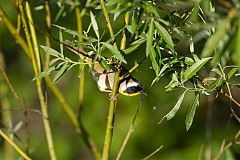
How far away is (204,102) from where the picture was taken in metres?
3.13

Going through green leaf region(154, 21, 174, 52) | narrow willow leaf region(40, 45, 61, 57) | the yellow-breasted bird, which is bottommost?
the yellow-breasted bird

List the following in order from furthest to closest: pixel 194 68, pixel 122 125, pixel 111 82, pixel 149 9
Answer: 1. pixel 122 125
2. pixel 111 82
3. pixel 194 68
4. pixel 149 9

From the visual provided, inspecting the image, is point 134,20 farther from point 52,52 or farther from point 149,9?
point 52,52

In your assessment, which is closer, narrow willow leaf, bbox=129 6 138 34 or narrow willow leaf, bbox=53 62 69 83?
narrow willow leaf, bbox=129 6 138 34

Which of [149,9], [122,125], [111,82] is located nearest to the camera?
[149,9]

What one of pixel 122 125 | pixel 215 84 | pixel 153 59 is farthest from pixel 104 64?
pixel 122 125

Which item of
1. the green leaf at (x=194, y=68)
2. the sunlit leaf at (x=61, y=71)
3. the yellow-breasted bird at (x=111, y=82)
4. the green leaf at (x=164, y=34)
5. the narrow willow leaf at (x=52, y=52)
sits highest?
the green leaf at (x=164, y=34)

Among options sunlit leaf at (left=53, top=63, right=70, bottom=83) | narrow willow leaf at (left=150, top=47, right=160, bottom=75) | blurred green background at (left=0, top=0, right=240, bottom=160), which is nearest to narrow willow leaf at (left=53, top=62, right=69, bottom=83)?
sunlit leaf at (left=53, top=63, right=70, bottom=83)

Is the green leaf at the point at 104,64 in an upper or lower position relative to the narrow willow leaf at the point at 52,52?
lower

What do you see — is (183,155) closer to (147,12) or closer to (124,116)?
(124,116)

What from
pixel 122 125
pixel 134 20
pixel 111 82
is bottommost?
pixel 122 125

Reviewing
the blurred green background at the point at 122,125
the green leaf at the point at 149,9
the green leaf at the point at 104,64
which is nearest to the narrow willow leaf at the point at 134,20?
the green leaf at the point at 149,9

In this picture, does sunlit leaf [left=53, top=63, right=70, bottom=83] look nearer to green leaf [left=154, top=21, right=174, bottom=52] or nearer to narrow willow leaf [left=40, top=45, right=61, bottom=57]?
narrow willow leaf [left=40, top=45, right=61, bottom=57]

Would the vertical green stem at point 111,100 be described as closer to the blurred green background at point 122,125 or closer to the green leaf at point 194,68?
the green leaf at point 194,68
